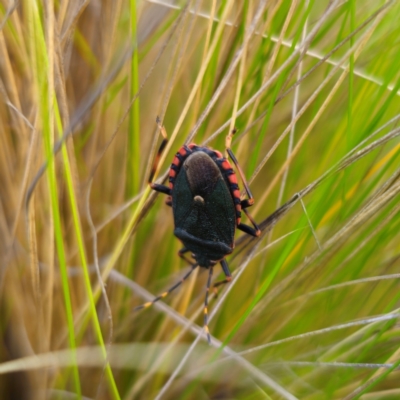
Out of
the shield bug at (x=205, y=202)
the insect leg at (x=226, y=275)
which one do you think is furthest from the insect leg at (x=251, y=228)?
the insect leg at (x=226, y=275)

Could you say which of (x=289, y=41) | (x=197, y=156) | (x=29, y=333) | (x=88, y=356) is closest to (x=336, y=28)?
(x=289, y=41)

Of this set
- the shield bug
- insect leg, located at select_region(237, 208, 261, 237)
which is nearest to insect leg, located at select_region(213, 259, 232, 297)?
the shield bug

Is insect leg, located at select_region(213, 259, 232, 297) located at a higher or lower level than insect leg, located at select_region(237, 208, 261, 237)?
lower

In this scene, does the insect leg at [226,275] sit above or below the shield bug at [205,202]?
below

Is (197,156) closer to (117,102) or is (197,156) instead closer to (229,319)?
(117,102)

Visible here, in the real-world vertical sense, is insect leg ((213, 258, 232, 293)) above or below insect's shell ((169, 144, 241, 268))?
below

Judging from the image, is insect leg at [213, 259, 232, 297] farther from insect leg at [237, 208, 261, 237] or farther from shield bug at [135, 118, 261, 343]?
insect leg at [237, 208, 261, 237]

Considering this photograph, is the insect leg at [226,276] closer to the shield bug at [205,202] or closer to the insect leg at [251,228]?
the shield bug at [205,202]

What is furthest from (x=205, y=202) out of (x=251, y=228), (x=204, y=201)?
(x=251, y=228)
